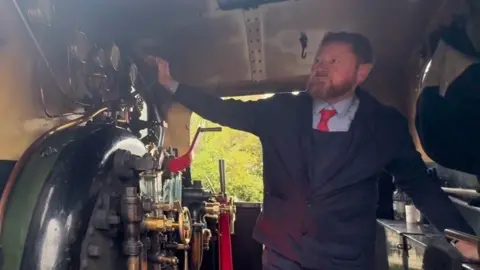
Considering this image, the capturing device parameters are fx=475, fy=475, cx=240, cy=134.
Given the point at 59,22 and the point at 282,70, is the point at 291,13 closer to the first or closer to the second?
the point at 282,70

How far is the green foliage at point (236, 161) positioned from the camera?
5.23 meters

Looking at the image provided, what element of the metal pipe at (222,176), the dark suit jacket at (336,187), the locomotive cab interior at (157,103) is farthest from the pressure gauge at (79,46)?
the metal pipe at (222,176)

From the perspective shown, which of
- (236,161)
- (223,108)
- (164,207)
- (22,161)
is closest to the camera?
(22,161)

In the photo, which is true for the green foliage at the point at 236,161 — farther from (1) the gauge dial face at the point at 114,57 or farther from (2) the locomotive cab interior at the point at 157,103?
(1) the gauge dial face at the point at 114,57

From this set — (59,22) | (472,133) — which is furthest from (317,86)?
(59,22)

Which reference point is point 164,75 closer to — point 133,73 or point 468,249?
point 133,73

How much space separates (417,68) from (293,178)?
1107 mm

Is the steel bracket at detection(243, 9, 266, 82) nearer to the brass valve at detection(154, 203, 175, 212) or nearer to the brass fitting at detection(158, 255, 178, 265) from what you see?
the brass valve at detection(154, 203, 175, 212)

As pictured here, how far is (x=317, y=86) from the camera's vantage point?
1615 mm

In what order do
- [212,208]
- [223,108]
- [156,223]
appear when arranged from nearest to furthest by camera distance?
[156,223] < [223,108] < [212,208]

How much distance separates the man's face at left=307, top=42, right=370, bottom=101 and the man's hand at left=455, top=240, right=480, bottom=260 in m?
0.64

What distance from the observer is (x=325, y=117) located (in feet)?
5.22

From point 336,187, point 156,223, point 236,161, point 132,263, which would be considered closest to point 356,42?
point 336,187

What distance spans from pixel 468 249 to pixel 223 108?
91cm
